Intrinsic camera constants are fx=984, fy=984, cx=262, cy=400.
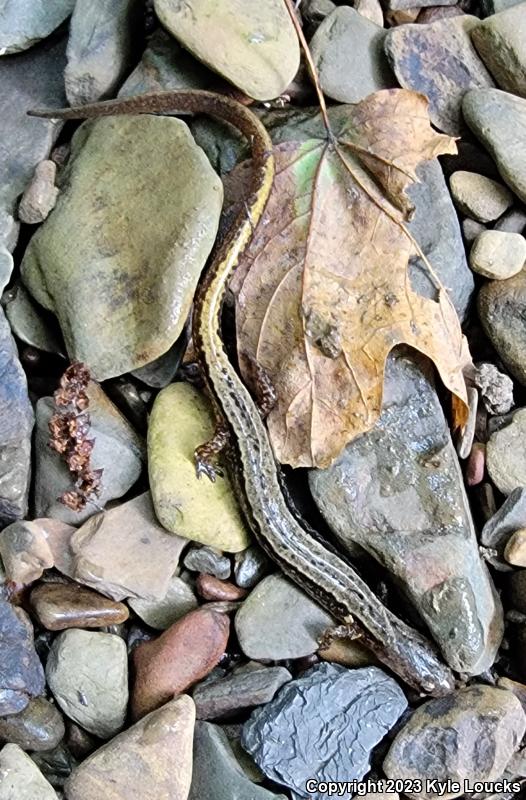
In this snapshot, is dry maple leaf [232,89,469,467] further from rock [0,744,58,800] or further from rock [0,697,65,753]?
rock [0,744,58,800]

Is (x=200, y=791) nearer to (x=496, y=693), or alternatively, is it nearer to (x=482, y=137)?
(x=496, y=693)

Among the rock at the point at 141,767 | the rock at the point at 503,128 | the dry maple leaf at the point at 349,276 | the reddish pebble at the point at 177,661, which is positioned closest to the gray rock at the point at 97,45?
the dry maple leaf at the point at 349,276

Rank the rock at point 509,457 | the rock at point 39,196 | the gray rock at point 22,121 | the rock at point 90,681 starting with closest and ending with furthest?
A: the rock at point 90,681 < the rock at point 509,457 < the rock at point 39,196 < the gray rock at point 22,121

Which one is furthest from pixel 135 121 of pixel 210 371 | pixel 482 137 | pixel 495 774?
pixel 495 774

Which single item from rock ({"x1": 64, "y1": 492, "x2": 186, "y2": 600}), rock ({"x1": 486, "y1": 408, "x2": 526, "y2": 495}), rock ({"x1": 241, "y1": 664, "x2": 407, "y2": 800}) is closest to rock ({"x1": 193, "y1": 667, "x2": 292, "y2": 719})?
rock ({"x1": 241, "y1": 664, "x2": 407, "y2": 800})

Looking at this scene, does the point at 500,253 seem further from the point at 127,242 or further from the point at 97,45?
the point at 97,45

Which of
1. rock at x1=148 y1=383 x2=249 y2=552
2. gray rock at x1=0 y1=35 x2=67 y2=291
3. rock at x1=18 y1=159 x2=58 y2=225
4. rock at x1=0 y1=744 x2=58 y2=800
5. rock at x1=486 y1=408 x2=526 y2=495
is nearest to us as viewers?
rock at x1=0 y1=744 x2=58 y2=800

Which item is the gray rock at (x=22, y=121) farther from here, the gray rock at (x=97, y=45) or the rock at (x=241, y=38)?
the rock at (x=241, y=38)
